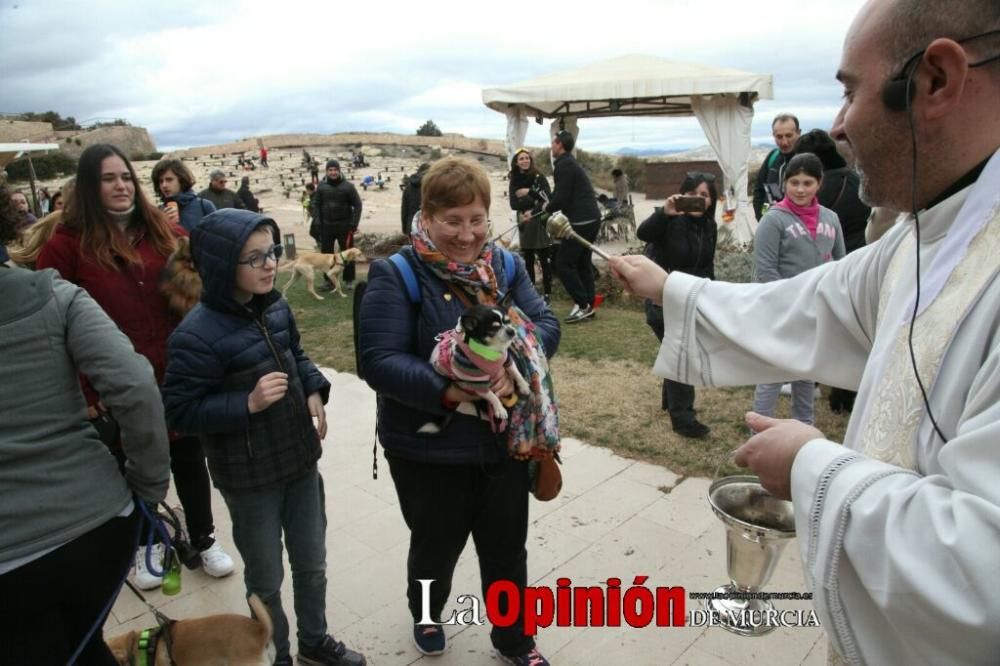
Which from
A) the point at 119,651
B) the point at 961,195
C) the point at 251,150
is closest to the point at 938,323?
the point at 961,195

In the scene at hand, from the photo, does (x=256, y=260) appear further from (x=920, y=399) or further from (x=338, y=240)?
(x=338, y=240)

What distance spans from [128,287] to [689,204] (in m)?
3.56

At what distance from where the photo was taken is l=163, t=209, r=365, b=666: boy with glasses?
7.24 feet

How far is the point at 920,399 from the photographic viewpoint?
1162mm

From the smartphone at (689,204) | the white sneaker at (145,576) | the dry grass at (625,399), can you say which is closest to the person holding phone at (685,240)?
the smartphone at (689,204)

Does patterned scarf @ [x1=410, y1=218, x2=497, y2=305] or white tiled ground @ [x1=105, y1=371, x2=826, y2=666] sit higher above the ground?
patterned scarf @ [x1=410, y1=218, x2=497, y2=305]

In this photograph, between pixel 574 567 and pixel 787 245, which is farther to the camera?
pixel 787 245

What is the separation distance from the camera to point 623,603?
9.76 feet

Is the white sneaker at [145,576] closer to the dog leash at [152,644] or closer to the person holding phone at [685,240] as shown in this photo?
the dog leash at [152,644]

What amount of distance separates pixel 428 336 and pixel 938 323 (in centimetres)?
151

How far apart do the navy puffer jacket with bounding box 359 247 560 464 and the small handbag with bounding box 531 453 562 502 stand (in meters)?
0.21

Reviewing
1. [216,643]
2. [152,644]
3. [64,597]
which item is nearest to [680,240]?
[216,643]

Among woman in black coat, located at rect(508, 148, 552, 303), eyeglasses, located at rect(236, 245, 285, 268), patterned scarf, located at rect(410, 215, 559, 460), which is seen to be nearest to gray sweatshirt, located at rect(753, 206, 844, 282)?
patterned scarf, located at rect(410, 215, 559, 460)

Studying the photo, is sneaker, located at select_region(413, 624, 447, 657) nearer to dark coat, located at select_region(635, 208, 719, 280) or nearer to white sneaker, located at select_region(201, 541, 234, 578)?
white sneaker, located at select_region(201, 541, 234, 578)
